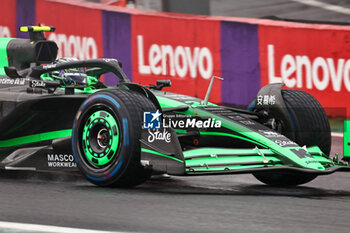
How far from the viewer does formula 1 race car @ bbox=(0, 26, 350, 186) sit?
23.4 feet

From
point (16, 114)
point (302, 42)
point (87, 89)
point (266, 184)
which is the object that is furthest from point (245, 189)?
point (302, 42)

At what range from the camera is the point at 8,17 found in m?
14.4

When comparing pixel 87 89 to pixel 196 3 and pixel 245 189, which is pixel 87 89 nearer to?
pixel 245 189

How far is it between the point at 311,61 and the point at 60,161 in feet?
20.1

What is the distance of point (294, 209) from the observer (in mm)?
6348

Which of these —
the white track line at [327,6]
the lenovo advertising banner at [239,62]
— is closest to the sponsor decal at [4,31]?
the lenovo advertising banner at [239,62]

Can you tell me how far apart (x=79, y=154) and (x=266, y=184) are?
6.60 feet

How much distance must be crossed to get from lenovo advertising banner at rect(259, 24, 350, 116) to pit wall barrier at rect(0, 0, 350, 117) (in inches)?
0.6

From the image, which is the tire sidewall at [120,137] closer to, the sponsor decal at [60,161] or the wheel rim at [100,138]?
the wheel rim at [100,138]

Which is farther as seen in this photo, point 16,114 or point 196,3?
point 196,3

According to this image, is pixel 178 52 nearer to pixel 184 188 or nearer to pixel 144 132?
pixel 184 188

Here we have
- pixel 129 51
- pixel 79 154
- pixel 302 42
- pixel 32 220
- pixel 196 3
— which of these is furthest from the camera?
pixel 196 3

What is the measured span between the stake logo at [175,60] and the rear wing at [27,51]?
437cm

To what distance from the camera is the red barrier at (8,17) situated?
1432 cm
